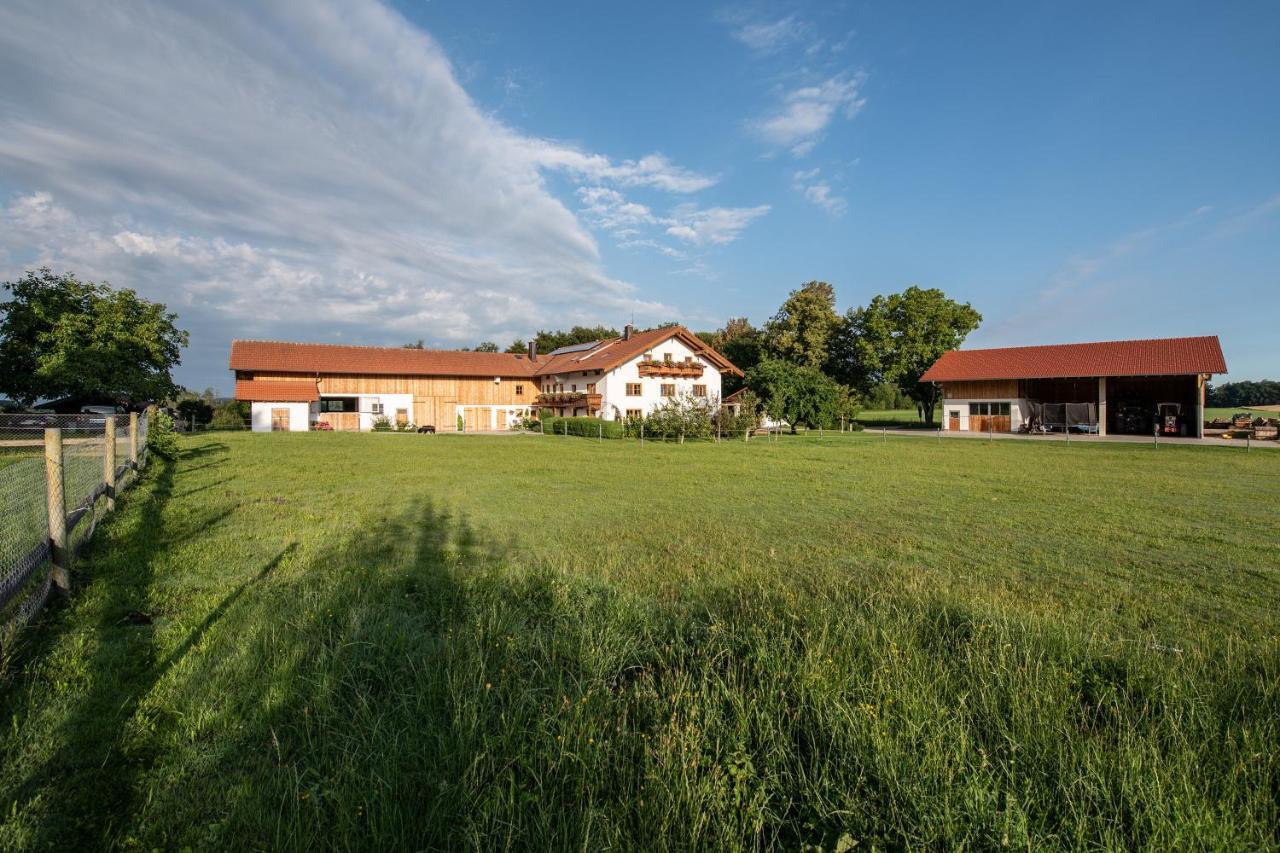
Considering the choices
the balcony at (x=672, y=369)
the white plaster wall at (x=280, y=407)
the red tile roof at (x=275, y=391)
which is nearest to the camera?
the white plaster wall at (x=280, y=407)

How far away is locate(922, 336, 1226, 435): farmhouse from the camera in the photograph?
1435 inches

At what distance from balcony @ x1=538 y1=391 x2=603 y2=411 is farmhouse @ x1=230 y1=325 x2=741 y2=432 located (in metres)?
0.10

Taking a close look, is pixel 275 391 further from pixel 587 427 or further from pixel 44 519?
pixel 44 519

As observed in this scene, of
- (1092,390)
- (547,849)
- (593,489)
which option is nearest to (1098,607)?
(547,849)

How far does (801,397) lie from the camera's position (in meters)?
43.3

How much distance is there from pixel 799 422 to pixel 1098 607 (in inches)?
1582

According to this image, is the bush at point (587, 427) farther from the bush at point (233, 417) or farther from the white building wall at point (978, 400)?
the white building wall at point (978, 400)

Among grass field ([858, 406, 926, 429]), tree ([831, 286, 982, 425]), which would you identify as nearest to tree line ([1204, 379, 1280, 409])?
grass field ([858, 406, 926, 429])

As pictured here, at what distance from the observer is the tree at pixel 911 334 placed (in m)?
50.6

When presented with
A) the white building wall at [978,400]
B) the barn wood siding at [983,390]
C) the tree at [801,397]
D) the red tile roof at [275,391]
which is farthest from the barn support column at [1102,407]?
the red tile roof at [275,391]

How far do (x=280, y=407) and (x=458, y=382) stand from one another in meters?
13.9

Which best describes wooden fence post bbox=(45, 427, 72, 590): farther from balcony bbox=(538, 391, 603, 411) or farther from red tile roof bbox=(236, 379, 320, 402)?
red tile roof bbox=(236, 379, 320, 402)

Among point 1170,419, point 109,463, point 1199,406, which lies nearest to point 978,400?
point 1170,419

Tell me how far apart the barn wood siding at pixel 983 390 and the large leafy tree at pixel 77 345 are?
185ft
